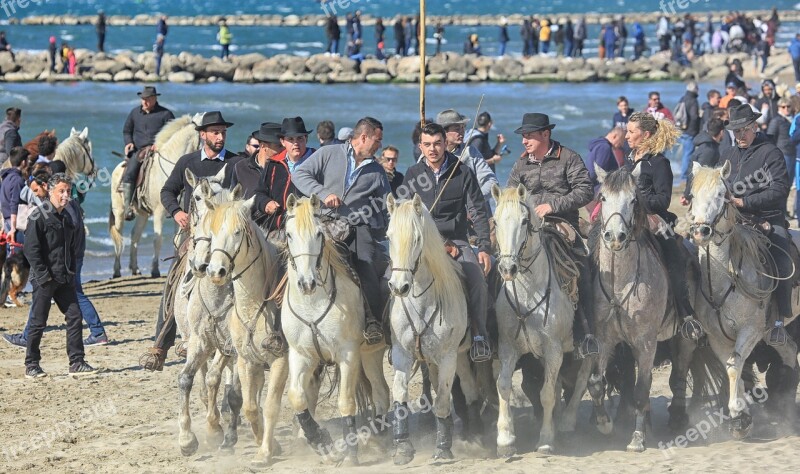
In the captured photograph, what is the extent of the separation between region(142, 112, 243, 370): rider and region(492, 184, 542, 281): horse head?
3.02 meters

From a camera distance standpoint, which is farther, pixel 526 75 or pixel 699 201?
pixel 526 75

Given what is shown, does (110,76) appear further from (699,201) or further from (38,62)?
(699,201)

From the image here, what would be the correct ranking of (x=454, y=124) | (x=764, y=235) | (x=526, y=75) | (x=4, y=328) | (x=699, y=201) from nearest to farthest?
(x=699, y=201), (x=764, y=235), (x=454, y=124), (x=4, y=328), (x=526, y=75)

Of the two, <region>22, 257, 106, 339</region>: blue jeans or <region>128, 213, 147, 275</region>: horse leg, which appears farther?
<region>128, 213, 147, 275</region>: horse leg

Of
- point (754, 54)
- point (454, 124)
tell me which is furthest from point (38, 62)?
point (454, 124)

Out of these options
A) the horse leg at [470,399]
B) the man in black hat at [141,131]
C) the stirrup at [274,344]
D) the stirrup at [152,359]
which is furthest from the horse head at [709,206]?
the man in black hat at [141,131]

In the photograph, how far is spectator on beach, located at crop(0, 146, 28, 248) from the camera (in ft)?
48.6

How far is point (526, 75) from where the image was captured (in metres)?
55.2

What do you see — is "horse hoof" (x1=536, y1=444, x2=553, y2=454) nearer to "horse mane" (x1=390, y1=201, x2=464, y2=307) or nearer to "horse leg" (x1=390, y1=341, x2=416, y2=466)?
"horse leg" (x1=390, y1=341, x2=416, y2=466)

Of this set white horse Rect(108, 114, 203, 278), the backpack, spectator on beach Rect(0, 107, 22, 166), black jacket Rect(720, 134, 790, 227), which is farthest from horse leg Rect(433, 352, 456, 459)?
the backpack

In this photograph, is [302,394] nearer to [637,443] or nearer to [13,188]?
[637,443]

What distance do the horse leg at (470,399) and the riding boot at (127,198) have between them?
30.6ft

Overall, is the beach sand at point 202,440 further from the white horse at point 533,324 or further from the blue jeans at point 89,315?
the blue jeans at point 89,315

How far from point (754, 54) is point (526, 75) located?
9808 millimetres
